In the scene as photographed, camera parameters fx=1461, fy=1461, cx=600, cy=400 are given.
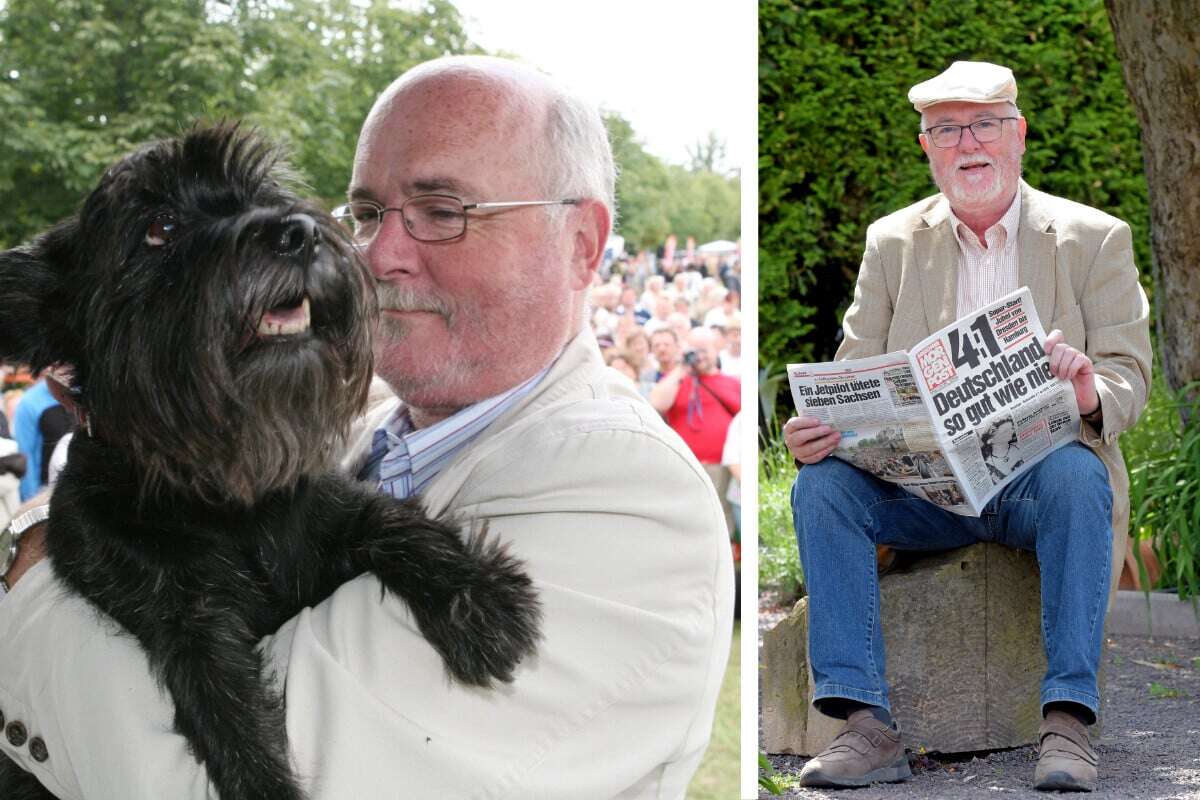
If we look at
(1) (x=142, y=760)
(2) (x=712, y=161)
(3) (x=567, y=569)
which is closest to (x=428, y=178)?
(3) (x=567, y=569)

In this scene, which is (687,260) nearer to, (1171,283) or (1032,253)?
(1171,283)

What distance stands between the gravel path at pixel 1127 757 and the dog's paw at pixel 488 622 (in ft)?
8.14

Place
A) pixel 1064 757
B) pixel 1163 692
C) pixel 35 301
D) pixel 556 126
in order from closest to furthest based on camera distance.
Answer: pixel 35 301
pixel 556 126
pixel 1064 757
pixel 1163 692

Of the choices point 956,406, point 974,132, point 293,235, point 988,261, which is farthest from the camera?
point 974,132

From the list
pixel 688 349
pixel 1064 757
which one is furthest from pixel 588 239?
pixel 688 349

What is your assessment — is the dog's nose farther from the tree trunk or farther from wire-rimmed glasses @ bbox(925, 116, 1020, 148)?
the tree trunk

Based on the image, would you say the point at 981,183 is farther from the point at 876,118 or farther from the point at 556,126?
the point at 876,118

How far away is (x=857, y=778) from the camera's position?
13.7ft

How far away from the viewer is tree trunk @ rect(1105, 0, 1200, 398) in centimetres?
604

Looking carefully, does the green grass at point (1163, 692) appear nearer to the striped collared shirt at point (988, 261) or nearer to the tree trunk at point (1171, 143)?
the tree trunk at point (1171, 143)

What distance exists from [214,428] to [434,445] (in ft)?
1.40

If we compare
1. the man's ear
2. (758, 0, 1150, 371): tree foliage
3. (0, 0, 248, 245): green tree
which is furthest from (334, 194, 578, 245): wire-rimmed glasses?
(0, 0, 248, 245): green tree

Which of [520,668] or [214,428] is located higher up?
[214,428]

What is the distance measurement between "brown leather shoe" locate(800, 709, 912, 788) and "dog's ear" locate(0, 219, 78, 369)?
2772 mm
